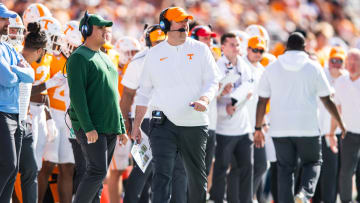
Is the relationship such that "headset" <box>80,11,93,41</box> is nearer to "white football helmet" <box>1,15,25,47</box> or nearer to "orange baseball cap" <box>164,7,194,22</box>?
"orange baseball cap" <box>164,7,194,22</box>

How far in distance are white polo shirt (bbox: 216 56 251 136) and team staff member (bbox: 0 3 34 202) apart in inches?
112

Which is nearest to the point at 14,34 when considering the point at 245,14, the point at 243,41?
the point at 243,41

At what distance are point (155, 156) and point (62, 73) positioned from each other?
65.4 inches

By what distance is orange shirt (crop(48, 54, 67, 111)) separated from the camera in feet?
26.9

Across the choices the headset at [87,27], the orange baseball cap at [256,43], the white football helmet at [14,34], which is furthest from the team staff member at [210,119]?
the white football helmet at [14,34]

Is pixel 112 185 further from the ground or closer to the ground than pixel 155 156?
closer to the ground

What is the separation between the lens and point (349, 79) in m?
9.52

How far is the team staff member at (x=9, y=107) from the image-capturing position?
20.7ft

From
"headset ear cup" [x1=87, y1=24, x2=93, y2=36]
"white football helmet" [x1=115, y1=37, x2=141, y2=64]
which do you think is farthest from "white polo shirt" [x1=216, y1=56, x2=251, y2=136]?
"headset ear cup" [x1=87, y1=24, x2=93, y2=36]

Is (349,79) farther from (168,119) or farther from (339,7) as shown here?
(339,7)

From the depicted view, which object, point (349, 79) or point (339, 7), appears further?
point (339, 7)

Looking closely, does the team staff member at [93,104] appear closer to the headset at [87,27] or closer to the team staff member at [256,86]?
the headset at [87,27]

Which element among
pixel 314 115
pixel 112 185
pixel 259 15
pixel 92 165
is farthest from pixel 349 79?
pixel 259 15

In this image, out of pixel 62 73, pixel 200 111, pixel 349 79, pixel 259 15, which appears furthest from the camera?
pixel 259 15
